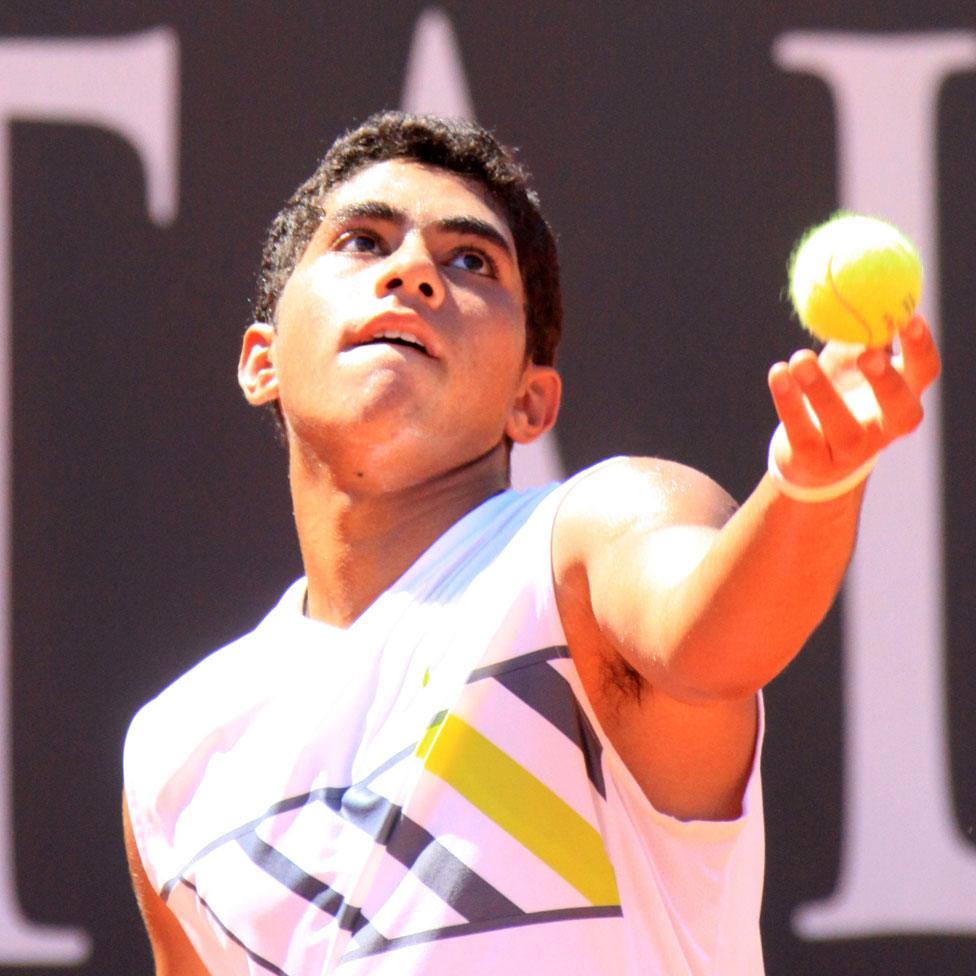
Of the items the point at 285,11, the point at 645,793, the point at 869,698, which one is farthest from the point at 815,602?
the point at 285,11

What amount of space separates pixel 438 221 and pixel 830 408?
3.33 feet

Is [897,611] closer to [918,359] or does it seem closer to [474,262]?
[474,262]

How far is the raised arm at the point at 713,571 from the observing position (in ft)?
3.89

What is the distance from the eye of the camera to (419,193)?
2.14m

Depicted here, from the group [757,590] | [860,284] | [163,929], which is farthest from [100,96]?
[757,590]

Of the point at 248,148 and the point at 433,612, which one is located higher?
the point at 248,148

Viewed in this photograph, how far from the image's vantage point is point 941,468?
8.63 ft

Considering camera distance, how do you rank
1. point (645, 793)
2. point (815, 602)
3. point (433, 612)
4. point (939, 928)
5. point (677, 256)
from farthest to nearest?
point (677, 256), point (939, 928), point (433, 612), point (645, 793), point (815, 602)

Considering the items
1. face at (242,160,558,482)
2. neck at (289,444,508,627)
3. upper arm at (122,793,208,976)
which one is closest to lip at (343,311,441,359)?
face at (242,160,558,482)

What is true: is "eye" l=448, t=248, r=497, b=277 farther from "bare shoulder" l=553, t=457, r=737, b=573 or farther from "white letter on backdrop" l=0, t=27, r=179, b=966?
"white letter on backdrop" l=0, t=27, r=179, b=966

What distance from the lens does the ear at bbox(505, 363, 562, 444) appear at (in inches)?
84.0

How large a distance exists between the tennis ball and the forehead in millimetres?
773

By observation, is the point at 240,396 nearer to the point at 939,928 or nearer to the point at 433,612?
the point at 433,612

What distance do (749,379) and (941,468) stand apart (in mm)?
346
